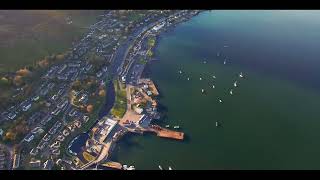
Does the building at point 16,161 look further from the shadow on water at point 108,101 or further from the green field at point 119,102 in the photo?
the green field at point 119,102

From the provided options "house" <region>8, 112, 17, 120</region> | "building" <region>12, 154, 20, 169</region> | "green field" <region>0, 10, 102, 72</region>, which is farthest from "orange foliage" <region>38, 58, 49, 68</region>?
"building" <region>12, 154, 20, 169</region>

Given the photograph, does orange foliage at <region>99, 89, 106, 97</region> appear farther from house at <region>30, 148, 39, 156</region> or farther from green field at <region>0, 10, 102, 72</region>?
green field at <region>0, 10, 102, 72</region>

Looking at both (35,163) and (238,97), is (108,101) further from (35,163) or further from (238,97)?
(238,97)

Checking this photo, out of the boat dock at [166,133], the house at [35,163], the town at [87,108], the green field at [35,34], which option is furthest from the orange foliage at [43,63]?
the boat dock at [166,133]

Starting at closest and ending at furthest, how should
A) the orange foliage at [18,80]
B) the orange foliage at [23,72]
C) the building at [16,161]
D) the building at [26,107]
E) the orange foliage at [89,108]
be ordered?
the building at [16,161] → the building at [26,107] → the orange foliage at [89,108] → the orange foliage at [18,80] → the orange foliage at [23,72]
